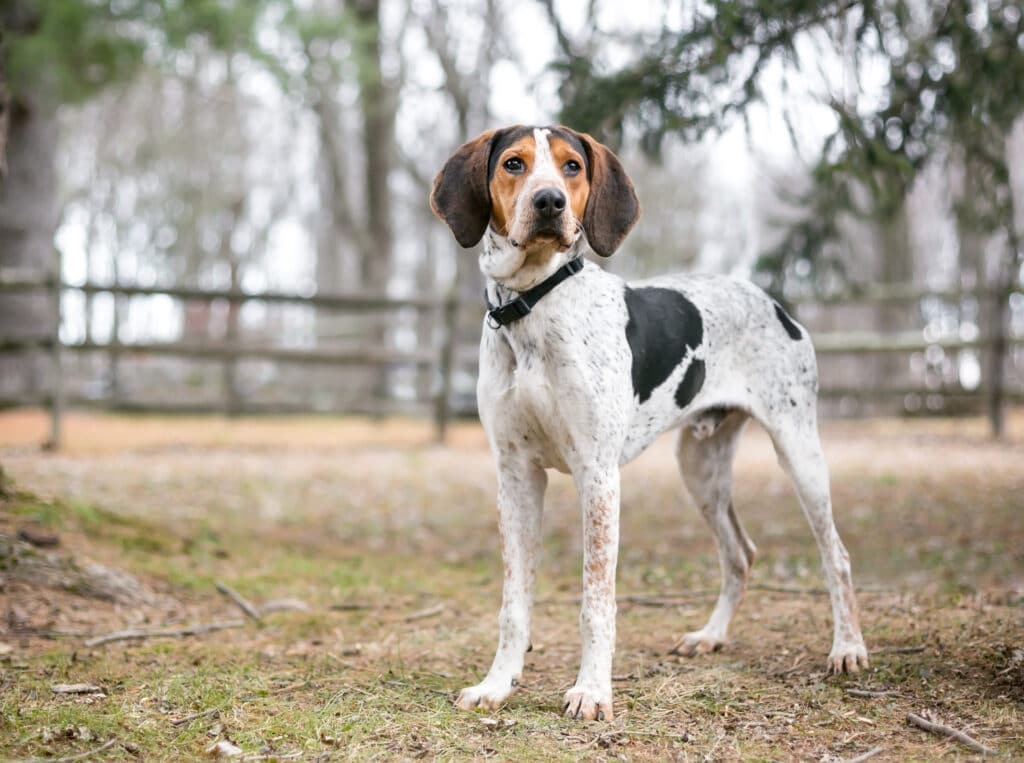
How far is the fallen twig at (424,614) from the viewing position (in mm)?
4621

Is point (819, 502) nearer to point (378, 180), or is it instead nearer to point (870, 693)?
point (870, 693)

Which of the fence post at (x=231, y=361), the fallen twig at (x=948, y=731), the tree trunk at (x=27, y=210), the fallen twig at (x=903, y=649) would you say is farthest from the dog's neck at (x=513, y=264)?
the tree trunk at (x=27, y=210)

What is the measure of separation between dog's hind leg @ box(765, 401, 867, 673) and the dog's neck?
51.1 inches

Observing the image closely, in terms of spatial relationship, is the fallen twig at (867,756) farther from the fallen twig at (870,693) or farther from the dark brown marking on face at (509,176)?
the dark brown marking on face at (509,176)

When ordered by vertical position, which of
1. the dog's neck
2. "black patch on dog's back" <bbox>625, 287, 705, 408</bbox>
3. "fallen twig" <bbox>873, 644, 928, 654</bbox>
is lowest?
"fallen twig" <bbox>873, 644, 928, 654</bbox>

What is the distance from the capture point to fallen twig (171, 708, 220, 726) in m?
3.07

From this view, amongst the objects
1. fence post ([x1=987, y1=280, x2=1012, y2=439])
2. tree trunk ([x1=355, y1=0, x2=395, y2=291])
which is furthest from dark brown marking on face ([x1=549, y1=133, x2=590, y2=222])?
tree trunk ([x1=355, y1=0, x2=395, y2=291])

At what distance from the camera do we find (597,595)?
3.24 meters

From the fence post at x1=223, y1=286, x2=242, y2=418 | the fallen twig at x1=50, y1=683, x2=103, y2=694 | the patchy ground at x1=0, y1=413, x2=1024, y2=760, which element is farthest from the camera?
the fence post at x1=223, y1=286, x2=242, y2=418

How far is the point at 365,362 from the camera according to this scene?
41.5ft

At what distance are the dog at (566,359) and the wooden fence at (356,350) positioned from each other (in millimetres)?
7005

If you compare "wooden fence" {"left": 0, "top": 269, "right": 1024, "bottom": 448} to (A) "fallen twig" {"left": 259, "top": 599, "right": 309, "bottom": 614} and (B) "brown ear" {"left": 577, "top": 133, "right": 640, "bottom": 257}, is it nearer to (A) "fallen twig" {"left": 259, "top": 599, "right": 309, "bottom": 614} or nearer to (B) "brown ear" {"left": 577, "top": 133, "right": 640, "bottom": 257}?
(A) "fallen twig" {"left": 259, "top": 599, "right": 309, "bottom": 614}

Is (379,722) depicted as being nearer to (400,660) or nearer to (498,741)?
(498,741)

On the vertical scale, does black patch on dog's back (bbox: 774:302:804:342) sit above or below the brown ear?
below
